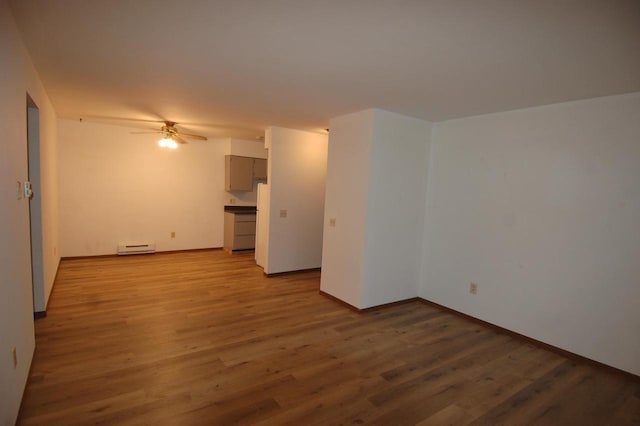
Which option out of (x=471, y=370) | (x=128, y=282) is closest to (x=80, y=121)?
(x=128, y=282)

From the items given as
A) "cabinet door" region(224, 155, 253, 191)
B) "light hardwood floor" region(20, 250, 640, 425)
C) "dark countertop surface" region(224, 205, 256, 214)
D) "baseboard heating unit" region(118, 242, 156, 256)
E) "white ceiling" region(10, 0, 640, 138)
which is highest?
"white ceiling" region(10, 0, 640, 138)

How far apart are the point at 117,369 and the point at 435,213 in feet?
12.4

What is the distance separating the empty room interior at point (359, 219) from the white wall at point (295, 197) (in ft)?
0.13

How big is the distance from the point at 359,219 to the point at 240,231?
356 cm

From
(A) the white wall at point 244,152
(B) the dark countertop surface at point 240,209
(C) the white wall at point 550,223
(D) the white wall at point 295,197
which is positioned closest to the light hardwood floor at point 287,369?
(C) the white wall at point 550,223

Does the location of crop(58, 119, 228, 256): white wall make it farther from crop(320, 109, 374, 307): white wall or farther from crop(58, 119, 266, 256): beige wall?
crop(320, 109, 374, 307): white wall

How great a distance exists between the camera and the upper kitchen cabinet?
654 centimetres

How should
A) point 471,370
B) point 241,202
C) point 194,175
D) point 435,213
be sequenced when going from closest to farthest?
point 471,370 → point 435,213 → point 194,175 → point 241,202

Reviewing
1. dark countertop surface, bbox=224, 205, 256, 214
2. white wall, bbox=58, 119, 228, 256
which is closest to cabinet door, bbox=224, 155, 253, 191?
white wall, bbox=58, 119, 228, 256

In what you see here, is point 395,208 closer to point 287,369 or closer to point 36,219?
point 287,369

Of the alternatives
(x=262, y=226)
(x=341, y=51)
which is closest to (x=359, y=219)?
(x=341, y=51)

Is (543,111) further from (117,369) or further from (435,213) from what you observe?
(117,369)

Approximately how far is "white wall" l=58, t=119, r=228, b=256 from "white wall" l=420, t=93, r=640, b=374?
4.85 meters

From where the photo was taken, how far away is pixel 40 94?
3.02m
